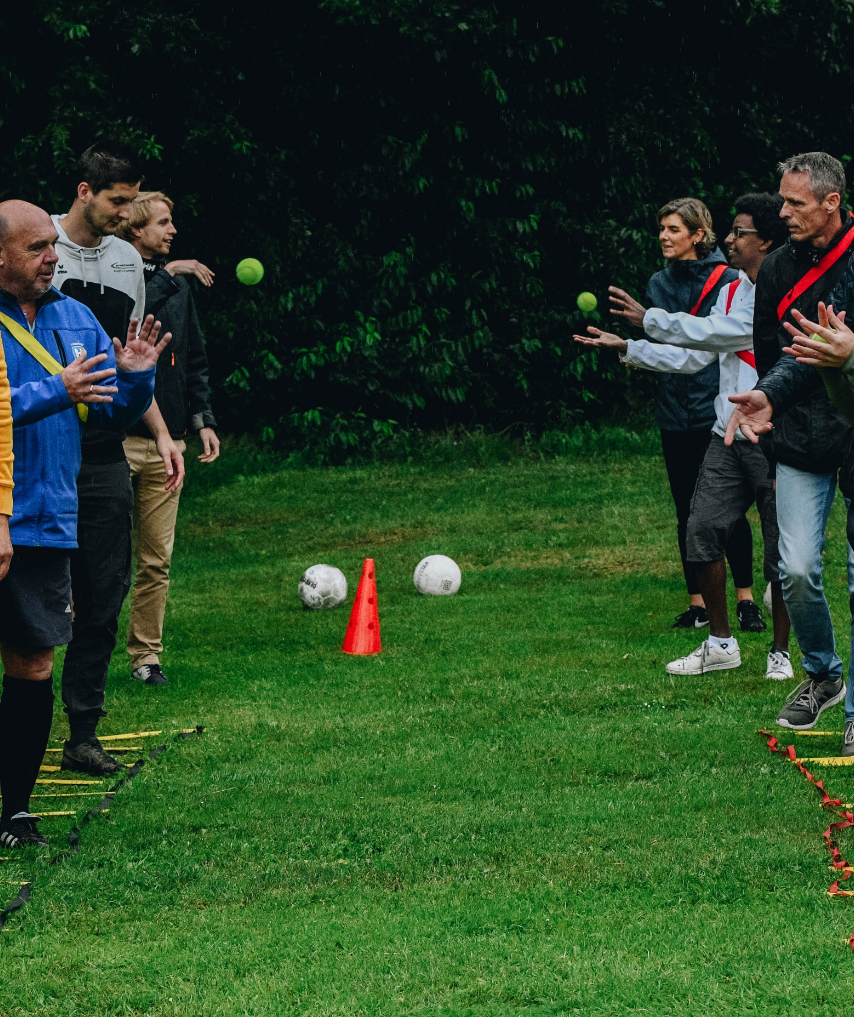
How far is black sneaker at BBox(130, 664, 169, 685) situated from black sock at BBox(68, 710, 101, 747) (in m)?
1.57

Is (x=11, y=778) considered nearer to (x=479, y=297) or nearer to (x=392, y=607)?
(x=392, y=607)

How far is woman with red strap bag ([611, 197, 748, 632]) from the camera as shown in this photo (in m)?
8.66

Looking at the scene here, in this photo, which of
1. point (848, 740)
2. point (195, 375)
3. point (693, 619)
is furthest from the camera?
point (693, 619)

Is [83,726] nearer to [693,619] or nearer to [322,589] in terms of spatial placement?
[322,589]

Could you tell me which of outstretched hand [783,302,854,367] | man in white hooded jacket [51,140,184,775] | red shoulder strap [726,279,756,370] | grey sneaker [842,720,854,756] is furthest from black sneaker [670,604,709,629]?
man in white hooded jacket [51,140,184,775]

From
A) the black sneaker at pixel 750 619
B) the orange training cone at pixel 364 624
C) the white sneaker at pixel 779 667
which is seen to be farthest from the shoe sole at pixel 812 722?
the orange training cone at pixel 364 624

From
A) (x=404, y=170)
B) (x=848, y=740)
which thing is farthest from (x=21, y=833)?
(x=404, y=170)

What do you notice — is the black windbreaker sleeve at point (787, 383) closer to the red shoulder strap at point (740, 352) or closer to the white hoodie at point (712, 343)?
the white hoodie at point (712, 343)

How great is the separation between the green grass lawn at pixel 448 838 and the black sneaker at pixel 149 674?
101 mm

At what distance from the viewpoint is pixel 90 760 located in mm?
6156

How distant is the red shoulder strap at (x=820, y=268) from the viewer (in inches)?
244

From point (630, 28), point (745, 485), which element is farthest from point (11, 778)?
point (630, 28)

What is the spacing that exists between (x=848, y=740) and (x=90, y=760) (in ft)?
10.4

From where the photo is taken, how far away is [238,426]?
18953 mm
